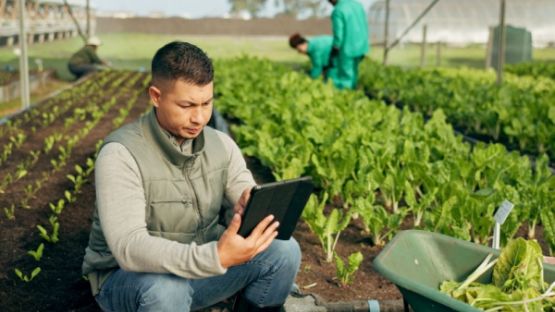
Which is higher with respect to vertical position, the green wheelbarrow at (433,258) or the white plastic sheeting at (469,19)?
the white plastic sheeting at (469,19)

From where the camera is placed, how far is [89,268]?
3113 mm

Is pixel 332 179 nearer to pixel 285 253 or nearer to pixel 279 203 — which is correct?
pixel 285 253

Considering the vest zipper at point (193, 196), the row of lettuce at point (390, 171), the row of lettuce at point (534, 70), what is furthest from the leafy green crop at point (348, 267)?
the row of lettuce at point (534, 70)

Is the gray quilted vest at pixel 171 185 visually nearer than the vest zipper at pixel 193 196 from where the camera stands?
Yes

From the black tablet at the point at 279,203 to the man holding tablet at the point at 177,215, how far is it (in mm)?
36

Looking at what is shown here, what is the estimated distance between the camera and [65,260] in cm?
433

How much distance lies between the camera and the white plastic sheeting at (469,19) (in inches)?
1211

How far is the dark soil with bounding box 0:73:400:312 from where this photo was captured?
3807 mm

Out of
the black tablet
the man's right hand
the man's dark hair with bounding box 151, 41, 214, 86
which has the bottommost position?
the man's right hand

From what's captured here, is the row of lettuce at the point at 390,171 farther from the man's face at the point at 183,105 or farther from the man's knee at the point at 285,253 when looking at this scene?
the man's face at the point at 183,105

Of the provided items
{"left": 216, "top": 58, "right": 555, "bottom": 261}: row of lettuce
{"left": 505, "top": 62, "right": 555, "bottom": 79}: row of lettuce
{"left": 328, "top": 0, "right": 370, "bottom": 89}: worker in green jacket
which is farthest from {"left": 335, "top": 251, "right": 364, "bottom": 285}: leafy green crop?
{"left": 505, "top": 62, "right": 555, "bottom": 79}: row of lettuce

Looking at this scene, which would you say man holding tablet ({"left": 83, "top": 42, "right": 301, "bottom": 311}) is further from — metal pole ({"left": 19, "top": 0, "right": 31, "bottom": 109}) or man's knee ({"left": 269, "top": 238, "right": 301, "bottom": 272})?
metal pole ({"left": 19, "top": 0, "right": 31, "bottom": 109})

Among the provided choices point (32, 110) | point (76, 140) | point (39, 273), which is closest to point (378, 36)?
point (32, 110)

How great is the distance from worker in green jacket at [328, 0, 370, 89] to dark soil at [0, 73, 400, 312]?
4.89 m
